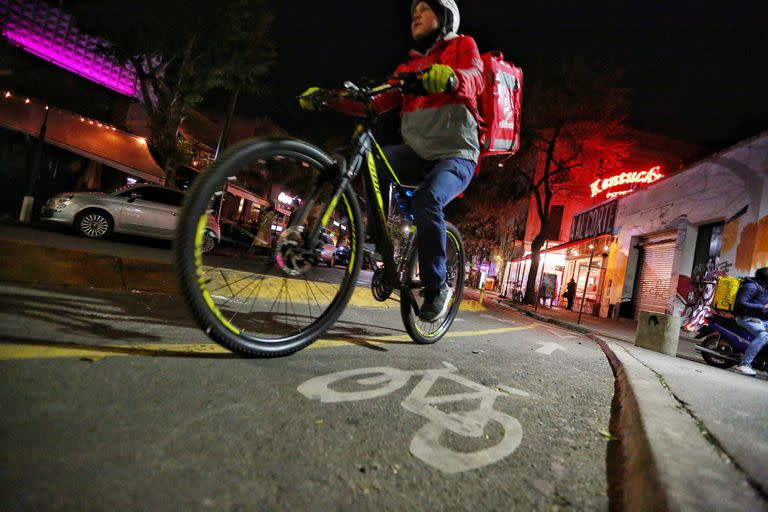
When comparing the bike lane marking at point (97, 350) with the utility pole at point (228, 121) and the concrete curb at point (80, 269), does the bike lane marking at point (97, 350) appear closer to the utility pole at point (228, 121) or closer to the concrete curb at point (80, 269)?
Result: the concrete curb at point (80, 269)

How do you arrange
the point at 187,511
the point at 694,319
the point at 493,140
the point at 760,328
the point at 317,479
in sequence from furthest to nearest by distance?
1. the point at 694,319
2. the point at 760,328
3. the point at 493,140
4. the point at 317,479
5. the point at 187,511

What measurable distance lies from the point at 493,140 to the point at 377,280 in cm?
138

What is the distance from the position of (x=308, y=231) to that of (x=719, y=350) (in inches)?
334

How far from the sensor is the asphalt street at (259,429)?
0.92 m

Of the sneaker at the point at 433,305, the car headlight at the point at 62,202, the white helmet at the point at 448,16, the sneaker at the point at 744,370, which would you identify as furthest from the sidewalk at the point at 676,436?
the car headlight at the point at 62,202

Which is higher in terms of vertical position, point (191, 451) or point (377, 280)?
point (377, 280)

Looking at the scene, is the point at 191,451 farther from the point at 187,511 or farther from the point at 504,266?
the point at 504,266

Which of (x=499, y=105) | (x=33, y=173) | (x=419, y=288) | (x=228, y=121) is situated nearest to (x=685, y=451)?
(x=419, y=288)

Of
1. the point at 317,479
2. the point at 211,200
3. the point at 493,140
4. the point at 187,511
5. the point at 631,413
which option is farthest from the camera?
the point at 493,140

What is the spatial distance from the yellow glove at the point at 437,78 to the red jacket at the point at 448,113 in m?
0.38

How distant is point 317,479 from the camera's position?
1049 millimetres

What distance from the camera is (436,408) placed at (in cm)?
177

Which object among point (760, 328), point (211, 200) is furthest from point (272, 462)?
point (760, 328)

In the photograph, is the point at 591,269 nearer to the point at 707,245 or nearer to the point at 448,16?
the point at 707,245
